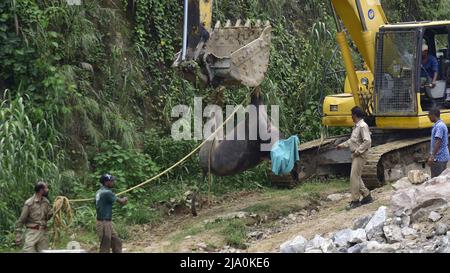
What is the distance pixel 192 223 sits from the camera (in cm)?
1451

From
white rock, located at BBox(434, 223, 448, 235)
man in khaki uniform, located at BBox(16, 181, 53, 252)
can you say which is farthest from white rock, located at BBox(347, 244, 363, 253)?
man in khaki uniform, located at BBox(16, 181, 53, 252)

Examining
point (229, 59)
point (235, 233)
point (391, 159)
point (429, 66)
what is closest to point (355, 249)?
point (235, 233)

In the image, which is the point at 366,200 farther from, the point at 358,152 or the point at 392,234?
the point at 392,234

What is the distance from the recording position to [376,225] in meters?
12.0

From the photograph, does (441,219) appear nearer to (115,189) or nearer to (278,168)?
(278,168)

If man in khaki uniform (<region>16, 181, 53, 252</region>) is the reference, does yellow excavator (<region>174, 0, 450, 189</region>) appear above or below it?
above

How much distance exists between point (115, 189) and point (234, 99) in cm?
397

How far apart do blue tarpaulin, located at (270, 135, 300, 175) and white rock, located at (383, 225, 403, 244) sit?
3.15 meters

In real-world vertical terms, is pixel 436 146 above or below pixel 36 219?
above

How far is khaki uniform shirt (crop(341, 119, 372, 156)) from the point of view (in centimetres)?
1441

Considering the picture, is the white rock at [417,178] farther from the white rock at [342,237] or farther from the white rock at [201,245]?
the white rock at [201,245]

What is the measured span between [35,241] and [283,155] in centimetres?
436

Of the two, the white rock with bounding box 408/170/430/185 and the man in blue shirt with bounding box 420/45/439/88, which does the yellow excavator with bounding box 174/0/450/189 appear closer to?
the man in blue shirt with bounding box 420/45/439/88

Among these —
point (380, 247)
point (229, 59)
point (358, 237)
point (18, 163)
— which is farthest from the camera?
point (229, 59)
